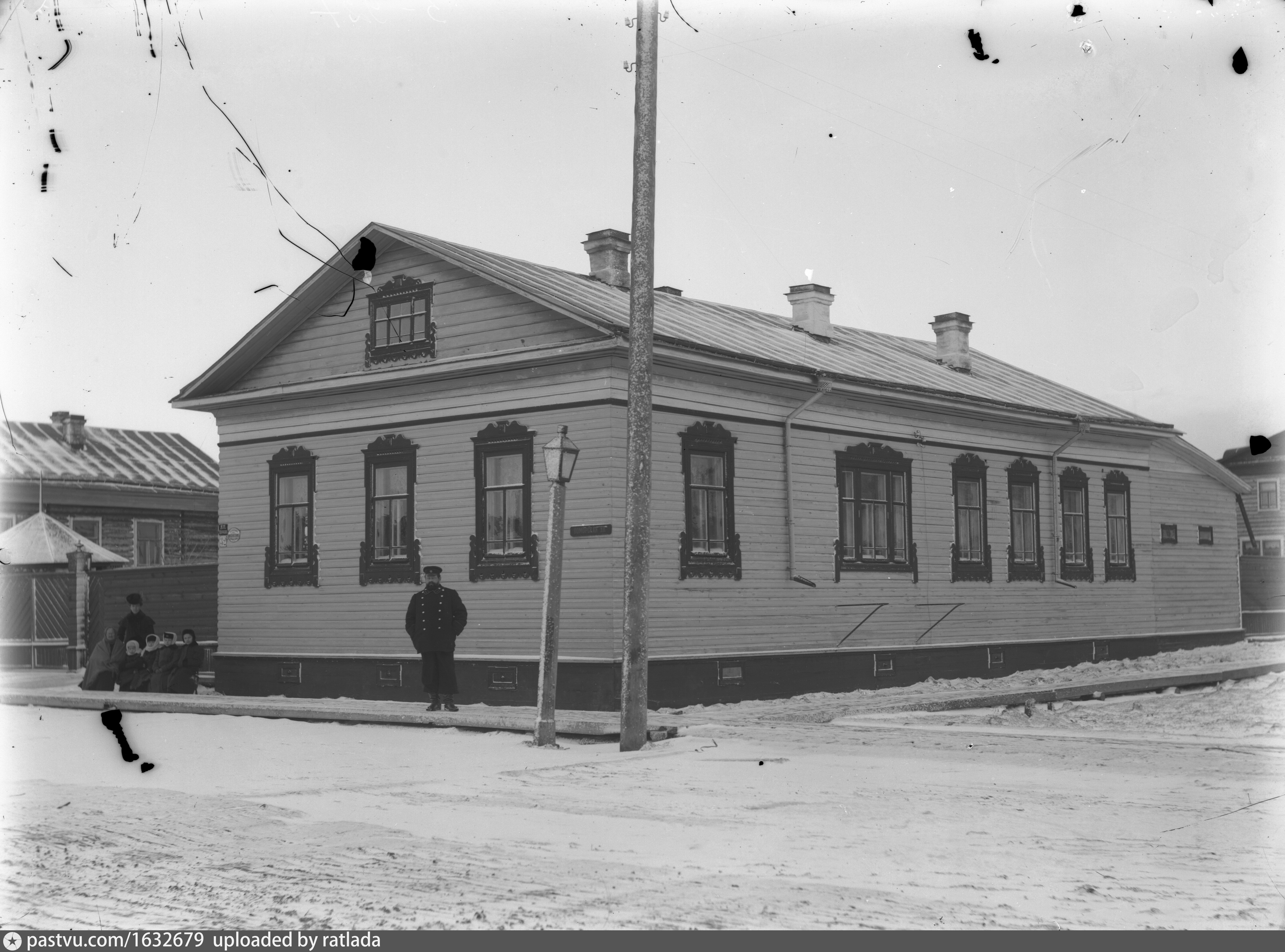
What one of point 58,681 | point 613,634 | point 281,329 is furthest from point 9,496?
point 613,634

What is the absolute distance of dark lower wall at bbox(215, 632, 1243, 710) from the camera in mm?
19703

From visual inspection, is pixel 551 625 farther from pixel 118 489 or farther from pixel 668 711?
pixel 118 489

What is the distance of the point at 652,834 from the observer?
957cm

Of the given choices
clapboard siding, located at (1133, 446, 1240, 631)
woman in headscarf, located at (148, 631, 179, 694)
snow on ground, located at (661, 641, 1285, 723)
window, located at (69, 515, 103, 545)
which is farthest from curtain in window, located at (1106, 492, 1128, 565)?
window, located at (69, 515, 103, 545)

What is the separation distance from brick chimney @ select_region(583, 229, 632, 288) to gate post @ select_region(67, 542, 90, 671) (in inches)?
473

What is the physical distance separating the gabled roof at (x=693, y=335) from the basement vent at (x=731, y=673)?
162 inches

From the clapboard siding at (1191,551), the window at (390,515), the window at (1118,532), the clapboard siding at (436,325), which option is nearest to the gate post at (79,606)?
the clapboard siding at (436,325)

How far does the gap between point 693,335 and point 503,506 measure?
11.8ft

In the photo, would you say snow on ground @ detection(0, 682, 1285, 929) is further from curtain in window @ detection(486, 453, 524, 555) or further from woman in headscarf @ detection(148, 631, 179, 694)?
woman in headscarf @ detection(148, 631, 179, 694)

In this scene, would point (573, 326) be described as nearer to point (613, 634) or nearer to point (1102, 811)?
point (613, 634)

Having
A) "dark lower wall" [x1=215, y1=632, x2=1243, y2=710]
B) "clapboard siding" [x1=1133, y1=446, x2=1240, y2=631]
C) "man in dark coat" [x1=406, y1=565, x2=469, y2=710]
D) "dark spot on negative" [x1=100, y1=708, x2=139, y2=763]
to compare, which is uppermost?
"clapboard siding" [x1=1133, y1=446, x2=1240, y2=631]

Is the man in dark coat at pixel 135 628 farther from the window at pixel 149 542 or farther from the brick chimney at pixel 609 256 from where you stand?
the window at pixel 149 542

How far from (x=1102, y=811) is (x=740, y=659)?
34.8 ft

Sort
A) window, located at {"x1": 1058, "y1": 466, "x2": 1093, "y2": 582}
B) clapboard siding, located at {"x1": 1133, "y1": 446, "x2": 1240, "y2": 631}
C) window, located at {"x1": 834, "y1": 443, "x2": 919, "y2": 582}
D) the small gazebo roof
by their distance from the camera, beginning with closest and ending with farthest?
window, located at {"x1": 834, "y1": 443, "x2": 919, "y2": 582} → window, located at {"x1": 1058, "y1": 466, "x2": 1093, "y2": 582} → clapboard siding, located at {"x1": 1133, "y1": 446, "x2": 1240, "y2": 631} → the small gazebo roof
